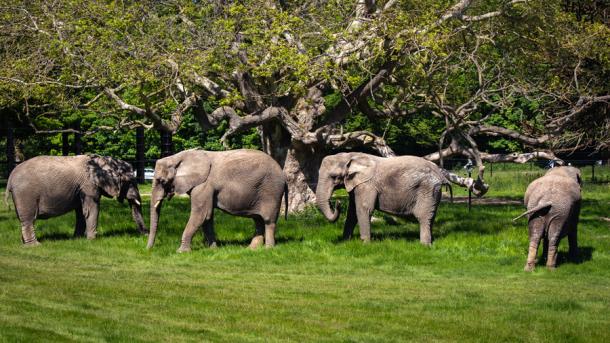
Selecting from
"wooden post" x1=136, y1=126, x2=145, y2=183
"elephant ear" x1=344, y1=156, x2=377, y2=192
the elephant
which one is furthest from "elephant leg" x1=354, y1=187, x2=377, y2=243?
"wooden post" x1=136, y1=126, x2=145, y2=183

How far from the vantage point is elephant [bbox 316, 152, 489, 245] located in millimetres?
25391

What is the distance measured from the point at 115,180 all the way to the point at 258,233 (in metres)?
3.85

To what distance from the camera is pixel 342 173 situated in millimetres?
25844

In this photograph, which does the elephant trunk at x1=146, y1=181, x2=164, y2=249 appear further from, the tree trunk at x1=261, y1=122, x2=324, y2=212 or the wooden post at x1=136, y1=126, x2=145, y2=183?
the wooden post at x1=136, y1=126, x2=145, y2=183

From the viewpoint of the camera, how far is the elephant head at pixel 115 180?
27.2 metres

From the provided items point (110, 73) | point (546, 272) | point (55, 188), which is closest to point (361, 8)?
point (110, 73)

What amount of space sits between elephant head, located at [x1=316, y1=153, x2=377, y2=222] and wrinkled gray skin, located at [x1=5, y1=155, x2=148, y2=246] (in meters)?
4.40

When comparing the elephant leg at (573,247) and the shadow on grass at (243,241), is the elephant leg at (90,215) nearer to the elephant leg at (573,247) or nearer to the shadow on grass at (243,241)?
the shadow on grass at (243,241)

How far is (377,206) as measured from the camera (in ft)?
84.4

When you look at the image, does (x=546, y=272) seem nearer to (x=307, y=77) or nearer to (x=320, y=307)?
(x=320, y=307)

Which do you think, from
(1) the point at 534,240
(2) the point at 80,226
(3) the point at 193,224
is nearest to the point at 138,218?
(2) the point at 80,226

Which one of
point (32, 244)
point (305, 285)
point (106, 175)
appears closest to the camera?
point (305, 285)

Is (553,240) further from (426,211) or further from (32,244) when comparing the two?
(32,244)

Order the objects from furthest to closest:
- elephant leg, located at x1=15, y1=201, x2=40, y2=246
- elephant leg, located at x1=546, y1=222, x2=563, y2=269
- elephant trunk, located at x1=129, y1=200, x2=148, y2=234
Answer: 1. elephant trunk, located at x1=129, y1=200, x2=148, y2=234
2. elephant leg, located at x1=15, y1=201, x2=40, y2=246
3. elephant leg, located at x1=546, y1=222, x2=563, y2=269
